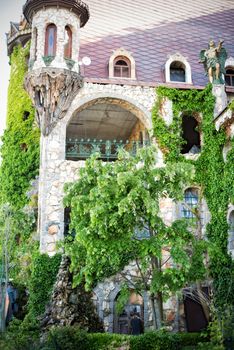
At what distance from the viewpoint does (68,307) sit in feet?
58.4

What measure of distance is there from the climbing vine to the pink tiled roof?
152 centimetres

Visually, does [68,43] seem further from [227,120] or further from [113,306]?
[113,306]

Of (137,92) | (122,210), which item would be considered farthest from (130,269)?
(137,92)

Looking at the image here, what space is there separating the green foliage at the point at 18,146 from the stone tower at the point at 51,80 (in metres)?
1.98

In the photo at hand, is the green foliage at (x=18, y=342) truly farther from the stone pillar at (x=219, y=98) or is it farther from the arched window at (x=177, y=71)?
the arched window at (x=177, y=71)

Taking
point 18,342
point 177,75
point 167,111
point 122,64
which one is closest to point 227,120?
point 167,111

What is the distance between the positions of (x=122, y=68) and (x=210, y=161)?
6.45 meters

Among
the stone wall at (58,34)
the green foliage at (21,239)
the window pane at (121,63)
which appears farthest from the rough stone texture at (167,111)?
the green foliage at (21,239)

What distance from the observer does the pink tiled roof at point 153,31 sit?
24109mm

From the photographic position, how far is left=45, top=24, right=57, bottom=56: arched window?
→ 22.0m

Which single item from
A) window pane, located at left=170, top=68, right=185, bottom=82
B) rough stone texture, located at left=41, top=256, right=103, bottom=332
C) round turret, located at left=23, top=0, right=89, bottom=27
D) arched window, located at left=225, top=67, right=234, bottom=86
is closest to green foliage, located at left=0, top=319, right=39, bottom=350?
rough stone texture, located at left=41, top=256, right=103, bottom=332

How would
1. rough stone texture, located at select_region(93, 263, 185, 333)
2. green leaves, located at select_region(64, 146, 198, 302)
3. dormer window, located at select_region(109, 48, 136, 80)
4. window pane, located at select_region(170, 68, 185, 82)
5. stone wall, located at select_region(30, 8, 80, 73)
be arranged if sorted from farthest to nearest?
1. window pane, located at select_region(170, 68, 185, 82)
2. dormer window, located at select_region(109, 48, 136, 80)
3. stone wall, located at select_region(30, 8, 80, 73)
4. rough stone texture, located at select_region(93, 263, 185, 333)
5. green leaves, located at select_region(64, 146, 198, 302)

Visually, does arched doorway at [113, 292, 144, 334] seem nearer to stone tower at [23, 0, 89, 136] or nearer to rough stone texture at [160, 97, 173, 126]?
rough stone texture at [160, 97, 173, 126]

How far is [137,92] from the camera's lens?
2256 centimetres
